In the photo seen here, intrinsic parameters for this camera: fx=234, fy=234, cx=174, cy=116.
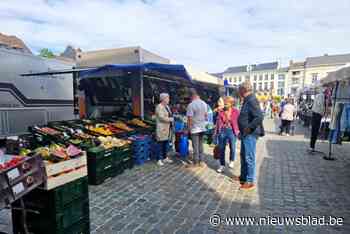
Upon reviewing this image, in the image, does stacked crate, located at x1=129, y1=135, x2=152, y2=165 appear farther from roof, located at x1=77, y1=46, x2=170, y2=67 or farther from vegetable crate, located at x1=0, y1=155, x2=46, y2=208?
vegetable crate, located at x1=0, y1=155, x2=46, y2=208

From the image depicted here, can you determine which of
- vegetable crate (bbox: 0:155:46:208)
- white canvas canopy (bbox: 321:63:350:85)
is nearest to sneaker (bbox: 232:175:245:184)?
white canvas canopy (bbox: 321:63:350:85)

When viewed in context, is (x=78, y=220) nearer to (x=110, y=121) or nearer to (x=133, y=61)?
(x=110, y=121)

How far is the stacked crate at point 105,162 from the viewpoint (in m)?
4.39

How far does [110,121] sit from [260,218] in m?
4.73

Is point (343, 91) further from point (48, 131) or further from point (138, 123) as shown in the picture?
point (48, 131)

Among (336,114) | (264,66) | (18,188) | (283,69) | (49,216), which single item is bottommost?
(49,216)

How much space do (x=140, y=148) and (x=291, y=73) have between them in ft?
216

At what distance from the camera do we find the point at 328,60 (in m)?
57.9

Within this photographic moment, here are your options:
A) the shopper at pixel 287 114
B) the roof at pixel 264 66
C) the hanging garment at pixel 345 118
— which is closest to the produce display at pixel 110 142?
the hanging garment at pixel 345 118

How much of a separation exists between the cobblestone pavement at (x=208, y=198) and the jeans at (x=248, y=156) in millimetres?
267

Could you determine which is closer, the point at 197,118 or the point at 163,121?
the point at 197,118

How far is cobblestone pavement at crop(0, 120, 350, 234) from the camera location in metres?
3.07

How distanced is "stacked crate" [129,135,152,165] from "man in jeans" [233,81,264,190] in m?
2.53

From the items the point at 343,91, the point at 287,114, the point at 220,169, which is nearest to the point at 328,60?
the point at 287,114
